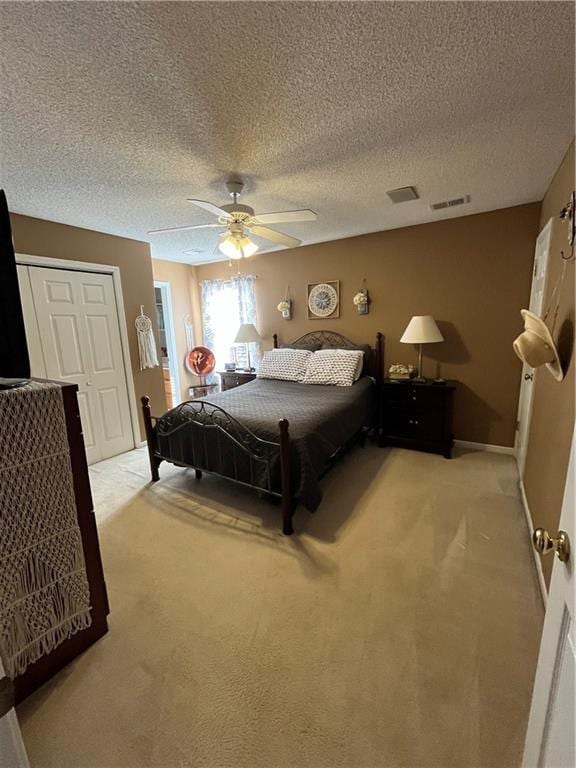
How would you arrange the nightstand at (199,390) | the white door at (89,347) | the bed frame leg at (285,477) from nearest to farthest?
the bed frame leg at (285,477), the white door at (89,347), the nightstand at (199,390)

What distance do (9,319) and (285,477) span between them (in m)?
1.67

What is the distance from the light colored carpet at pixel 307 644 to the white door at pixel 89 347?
136cm

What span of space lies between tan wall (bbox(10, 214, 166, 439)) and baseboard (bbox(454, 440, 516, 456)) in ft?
11.9

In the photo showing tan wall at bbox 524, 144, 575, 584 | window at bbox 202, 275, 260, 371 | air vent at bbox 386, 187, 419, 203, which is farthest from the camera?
window at bbox 202, 275, 260, 371

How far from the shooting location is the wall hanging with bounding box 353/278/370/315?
3.97m

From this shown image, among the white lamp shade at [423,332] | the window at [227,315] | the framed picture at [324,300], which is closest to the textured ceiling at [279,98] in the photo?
the white lamp shade at [423,332]

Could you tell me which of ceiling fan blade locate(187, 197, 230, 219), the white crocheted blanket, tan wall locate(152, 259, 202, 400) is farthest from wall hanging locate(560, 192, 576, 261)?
tan wall locate(152, 259, 202, 400)

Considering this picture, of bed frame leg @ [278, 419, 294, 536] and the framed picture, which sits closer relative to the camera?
bed frame leg @ [278, 419, 294, 536]

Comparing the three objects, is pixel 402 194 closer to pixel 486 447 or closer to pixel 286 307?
pixel 286 307

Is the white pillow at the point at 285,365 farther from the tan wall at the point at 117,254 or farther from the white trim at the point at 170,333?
the white trim at the point at 170,333

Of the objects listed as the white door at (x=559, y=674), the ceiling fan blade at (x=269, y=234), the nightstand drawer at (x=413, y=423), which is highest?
the ceiling fan blade at (x=269, y=234)

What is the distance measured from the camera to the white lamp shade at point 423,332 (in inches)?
131

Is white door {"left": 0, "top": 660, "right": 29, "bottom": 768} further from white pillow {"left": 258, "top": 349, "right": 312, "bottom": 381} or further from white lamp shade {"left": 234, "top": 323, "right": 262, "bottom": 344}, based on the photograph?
white lamp shade {"left": 234, "top": 323, "right": 262, "bottom": 344}

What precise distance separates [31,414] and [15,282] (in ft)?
1.84
